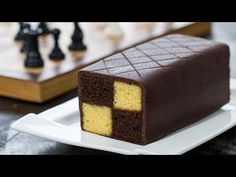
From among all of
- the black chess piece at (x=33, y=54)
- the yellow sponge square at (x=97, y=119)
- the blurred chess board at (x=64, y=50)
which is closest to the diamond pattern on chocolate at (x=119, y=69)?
the yellow sponge square at (x=97, y=119)

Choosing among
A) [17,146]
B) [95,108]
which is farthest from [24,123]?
[95,108]

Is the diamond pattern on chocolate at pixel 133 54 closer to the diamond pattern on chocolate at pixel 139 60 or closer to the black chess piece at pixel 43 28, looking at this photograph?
the diamond pattern on chocolate at pixel 139 60

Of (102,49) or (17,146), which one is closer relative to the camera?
(17,146)

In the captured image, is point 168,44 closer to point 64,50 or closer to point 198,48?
point 198,48

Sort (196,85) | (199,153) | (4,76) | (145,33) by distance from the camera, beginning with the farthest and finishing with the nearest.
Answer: (145,33) → (4,76) → (196,85) → (199,153)

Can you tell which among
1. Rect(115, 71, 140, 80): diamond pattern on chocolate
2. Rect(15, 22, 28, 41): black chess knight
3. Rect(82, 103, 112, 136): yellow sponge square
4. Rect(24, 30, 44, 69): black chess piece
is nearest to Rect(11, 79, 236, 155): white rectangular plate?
Rect(82, 103, 112, 136): yellow sponge square

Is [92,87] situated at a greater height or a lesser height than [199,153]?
greater

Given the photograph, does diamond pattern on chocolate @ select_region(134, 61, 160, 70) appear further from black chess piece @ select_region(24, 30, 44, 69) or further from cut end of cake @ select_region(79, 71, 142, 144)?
black chess piece @ select_region(24, 30, 44, 69)

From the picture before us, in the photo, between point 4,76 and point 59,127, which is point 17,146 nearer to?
point 59,127
